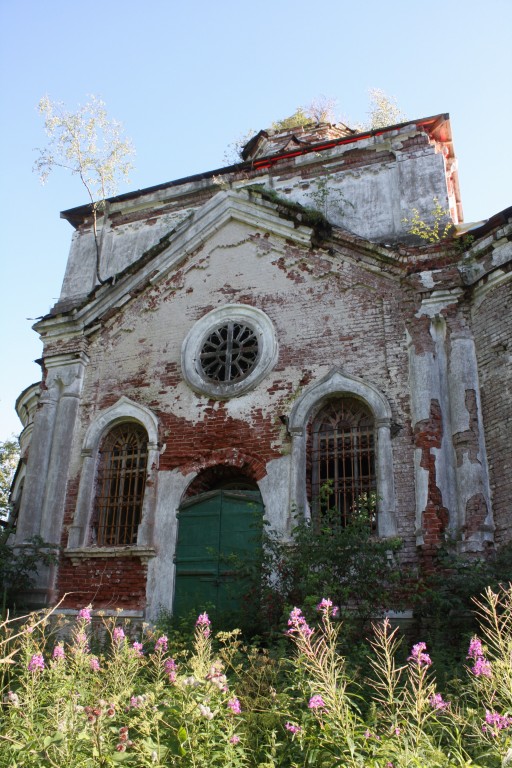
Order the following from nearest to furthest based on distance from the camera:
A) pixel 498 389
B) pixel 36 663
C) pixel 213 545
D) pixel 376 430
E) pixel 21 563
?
pixel 36 663
pixel 498 389
pixel 376 430
pixel 213 545
pixel 21 563

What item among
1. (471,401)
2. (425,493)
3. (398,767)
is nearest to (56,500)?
(425,493)

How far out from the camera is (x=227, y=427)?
10812mm

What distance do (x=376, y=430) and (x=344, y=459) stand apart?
67 centimetres

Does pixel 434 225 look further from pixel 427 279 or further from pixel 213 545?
pixel 213 545

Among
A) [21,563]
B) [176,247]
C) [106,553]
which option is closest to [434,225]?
[176,247]

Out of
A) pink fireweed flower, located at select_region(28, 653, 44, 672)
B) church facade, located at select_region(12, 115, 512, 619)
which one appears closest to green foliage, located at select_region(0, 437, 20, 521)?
church facade, located at select_region(12, 115, 512, 619)

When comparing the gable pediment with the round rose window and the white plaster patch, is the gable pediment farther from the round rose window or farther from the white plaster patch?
the white plaster patch

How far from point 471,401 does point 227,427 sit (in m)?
3.78

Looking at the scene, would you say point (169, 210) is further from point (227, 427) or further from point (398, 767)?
point (398, 767)

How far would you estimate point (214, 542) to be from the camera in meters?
10.3

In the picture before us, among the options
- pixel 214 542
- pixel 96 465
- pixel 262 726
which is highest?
pixel 96 465

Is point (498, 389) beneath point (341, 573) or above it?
above

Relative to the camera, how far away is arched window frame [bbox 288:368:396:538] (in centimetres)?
925

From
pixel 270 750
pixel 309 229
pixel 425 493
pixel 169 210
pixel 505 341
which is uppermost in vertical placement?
pixel 169 210
